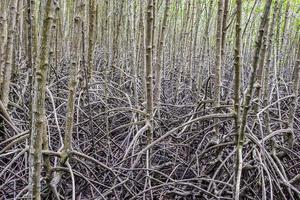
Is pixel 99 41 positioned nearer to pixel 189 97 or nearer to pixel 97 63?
pixel 97 63

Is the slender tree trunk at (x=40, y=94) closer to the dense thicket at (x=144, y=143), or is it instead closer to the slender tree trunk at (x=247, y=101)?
the dense thicket at (x=144, y=143)

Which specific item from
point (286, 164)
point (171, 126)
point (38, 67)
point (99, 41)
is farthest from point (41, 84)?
point (99, 41)

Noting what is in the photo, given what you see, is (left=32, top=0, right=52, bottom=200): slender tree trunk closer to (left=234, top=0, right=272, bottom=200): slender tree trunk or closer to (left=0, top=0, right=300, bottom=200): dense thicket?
(left=0, top=0, right=300, bottom=200): dense thicket

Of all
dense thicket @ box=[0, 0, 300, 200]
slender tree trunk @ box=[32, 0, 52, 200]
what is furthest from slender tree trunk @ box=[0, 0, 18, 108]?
slender tree trunk @ box=[32, 0, 52, 200]

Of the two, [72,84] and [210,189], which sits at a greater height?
[72,84]

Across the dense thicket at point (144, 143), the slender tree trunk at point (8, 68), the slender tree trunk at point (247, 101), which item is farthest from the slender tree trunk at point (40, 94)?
the slender tree trunk at point (8, 68)

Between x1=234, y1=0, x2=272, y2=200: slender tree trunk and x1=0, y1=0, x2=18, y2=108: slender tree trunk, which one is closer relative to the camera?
x1=234, y1=0, x2=272, y2=200: slender tree trunk

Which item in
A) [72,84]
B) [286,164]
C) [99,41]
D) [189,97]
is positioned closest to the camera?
[72,84]

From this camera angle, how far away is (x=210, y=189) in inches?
82.0

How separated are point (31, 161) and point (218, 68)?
1359 mm

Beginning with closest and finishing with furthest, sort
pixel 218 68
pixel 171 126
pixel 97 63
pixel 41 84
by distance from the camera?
pixel 41 84, pixel 218 68, pixel 171 126, pixel 97 63

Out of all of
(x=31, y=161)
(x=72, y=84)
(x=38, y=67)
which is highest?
(x=38, y=67)

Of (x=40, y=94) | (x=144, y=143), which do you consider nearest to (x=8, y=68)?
(x=144, y=143)

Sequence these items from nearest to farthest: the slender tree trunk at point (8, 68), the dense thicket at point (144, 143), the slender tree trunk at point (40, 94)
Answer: the slender tree trunk at point (40, 94) < the dense thicket at point (144, 143) < the slender tree trunk at point (8, 68)
